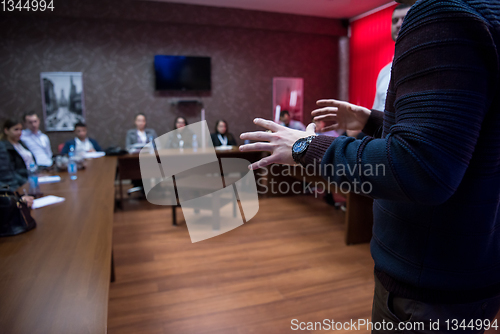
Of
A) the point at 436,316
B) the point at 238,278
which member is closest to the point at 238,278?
the point at 238,278

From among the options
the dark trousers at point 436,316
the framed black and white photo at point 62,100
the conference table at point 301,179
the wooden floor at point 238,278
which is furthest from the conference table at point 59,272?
the framed black and white photo at point 62,100

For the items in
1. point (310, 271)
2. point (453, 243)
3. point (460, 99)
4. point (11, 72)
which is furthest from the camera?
point (11, 72)

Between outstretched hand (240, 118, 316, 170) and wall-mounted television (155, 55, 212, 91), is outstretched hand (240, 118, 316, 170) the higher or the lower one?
the lower one

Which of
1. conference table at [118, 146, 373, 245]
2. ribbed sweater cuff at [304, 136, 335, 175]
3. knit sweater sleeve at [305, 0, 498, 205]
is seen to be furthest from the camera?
conference table at [118, 146, 373, 245]

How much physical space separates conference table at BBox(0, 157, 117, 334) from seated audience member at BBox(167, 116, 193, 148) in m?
3.34

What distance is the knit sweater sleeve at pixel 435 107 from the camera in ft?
1.67

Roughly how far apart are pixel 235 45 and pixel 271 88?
109 centimetres

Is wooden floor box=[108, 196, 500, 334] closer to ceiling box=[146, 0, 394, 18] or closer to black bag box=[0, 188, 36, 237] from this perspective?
black bag box=[0, 188, 36, 237]

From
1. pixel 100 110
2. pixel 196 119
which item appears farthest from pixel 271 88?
pixel 100 110

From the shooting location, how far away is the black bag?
147 centimetres

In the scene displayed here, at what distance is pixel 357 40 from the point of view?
635cm

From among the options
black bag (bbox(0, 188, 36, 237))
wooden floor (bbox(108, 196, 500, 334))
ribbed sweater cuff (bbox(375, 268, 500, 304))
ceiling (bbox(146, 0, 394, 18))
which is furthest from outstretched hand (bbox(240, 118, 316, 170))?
ceiling (bbox(146, 0, 394, 18))

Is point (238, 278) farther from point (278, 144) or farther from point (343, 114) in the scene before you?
point (278, 144)

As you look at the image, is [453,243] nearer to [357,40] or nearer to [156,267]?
[156,267]
